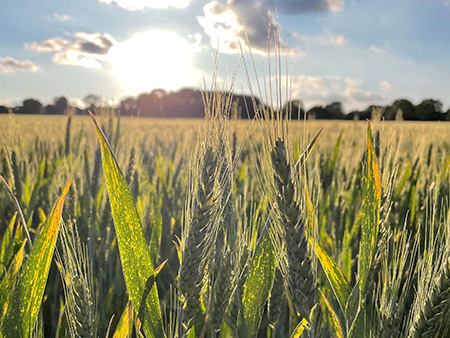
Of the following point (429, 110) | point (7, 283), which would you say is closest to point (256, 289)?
point (7, 283)

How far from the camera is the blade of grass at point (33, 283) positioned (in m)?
0.67

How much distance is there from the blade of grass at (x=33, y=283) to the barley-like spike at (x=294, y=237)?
0.37 meters

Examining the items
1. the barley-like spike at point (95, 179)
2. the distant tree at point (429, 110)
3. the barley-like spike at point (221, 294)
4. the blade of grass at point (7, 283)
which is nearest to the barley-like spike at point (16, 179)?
the barley-like spike at point (95, 179)

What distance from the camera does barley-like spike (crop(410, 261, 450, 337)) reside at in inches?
23.9

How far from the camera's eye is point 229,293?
2.58 feet

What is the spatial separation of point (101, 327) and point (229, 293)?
1.97 feet

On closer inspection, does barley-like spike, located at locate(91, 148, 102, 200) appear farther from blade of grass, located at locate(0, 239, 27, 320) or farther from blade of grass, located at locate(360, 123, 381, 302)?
blade of grass, located at locate(360, 123, 381, 302)

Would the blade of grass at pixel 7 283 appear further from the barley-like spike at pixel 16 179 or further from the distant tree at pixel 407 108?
the distant tree at pixel 407 108

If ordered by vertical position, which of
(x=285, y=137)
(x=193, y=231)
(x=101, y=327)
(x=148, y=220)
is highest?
(x=285, y=137)

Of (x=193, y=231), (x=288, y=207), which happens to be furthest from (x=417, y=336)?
(x=193, y=231)

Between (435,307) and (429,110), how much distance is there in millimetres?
38281

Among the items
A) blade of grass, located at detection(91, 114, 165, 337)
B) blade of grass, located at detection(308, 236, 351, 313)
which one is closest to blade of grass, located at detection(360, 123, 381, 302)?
blade of grass, located at detection(308, 236, 351, 313)

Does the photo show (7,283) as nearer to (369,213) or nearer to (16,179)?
(369,213)

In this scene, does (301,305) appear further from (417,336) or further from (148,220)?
(148,220)
